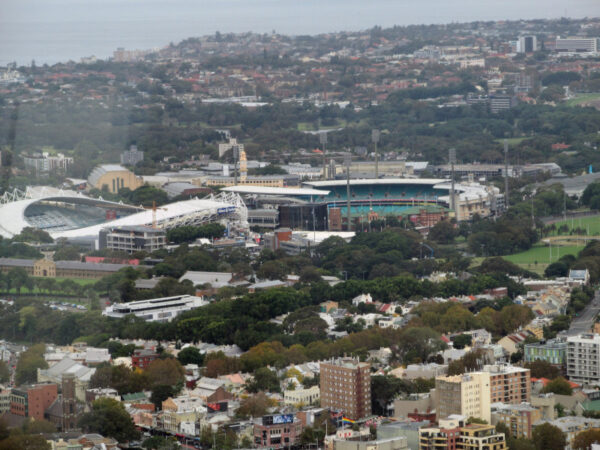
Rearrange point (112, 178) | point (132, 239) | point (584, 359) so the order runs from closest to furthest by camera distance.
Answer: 1. point (584, 359)
2. point (132, 239)
3. point (112, 178)

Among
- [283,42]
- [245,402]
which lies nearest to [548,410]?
[245,402]

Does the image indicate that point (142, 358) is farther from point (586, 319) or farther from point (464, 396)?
point (586, 319)

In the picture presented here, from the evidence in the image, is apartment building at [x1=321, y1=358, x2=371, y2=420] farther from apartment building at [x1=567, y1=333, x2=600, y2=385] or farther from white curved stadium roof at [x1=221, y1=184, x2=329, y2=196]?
white curved stadium roof at [x1=221, y1=184, x2=329, y2=196]

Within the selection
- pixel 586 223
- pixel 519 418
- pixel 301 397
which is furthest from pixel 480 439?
pixel 586 223

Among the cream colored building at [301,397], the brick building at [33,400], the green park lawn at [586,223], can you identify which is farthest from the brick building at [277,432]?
the green park lawn at [586,223]

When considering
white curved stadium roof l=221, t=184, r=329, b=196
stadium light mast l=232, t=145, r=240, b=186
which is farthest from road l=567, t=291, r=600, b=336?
stadium light mast l=232, t=145, r=240, b=186

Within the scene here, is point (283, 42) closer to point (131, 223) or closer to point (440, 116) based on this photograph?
point (440, 116)

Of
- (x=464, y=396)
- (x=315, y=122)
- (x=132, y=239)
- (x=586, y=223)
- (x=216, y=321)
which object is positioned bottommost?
(x=315, y=122)
